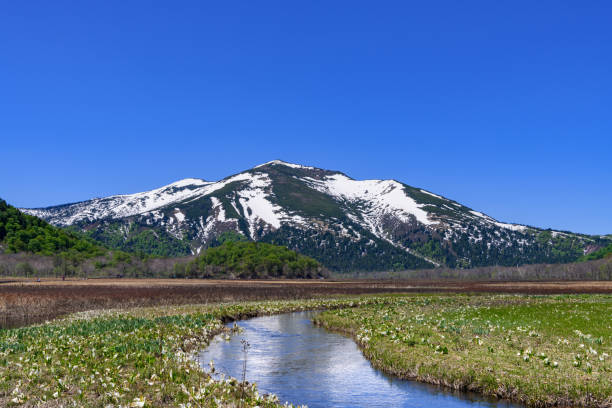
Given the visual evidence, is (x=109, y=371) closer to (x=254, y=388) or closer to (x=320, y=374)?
(x=254, y=388)

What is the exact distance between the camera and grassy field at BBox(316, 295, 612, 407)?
2019cm

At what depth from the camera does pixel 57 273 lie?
19012 cm

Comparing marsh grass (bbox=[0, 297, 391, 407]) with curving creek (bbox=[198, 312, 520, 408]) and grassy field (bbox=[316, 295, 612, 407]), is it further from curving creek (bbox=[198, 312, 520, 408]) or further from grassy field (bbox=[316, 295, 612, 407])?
grassy field (bbox=[316, 295, 612, 407])

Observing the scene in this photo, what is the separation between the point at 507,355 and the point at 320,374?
28.9 feet

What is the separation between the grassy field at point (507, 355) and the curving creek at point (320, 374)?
75 cm

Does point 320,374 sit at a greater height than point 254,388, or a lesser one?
lesser

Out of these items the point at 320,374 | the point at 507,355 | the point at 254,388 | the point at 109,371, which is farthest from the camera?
the point at 320,374

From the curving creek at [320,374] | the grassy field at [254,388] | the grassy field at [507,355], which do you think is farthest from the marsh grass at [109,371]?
the grassy field at [507,355]

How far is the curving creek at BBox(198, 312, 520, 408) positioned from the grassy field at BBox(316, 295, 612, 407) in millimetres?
748

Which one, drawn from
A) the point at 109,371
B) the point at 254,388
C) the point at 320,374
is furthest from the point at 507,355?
the point at 109,371

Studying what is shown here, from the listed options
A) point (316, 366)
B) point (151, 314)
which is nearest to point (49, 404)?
point (316, 366)

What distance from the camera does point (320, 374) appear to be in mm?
26188

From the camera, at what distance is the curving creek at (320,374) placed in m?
21.4

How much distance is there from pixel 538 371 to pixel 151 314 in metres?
35.5
